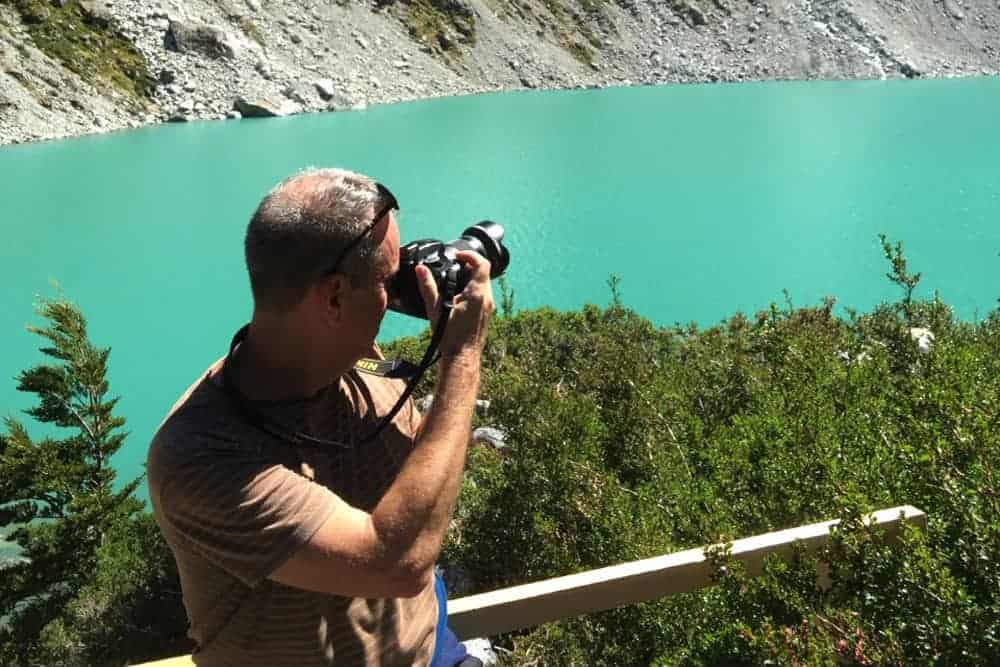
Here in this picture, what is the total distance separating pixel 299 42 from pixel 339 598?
4725 centimetres

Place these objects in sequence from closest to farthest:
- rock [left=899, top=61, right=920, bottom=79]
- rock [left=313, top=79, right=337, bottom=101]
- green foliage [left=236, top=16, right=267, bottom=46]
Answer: rock [left=313, top=79, right=337, bottom=101]
green foliage [left=236, top=16, right=267, bottom=46]
rock [left=899, top=61, right=920, bottom=79]

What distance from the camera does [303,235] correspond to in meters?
1.37

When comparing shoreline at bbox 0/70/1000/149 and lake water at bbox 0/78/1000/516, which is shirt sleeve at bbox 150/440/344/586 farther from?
shoreline at bbox 0/70/1000/149

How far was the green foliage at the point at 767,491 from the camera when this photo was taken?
6.15 feet

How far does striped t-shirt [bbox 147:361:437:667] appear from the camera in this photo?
1.30m

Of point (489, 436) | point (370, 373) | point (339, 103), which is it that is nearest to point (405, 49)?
point (339, 103)

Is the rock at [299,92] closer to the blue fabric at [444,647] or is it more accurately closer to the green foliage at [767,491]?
the green foliage at [767,491]

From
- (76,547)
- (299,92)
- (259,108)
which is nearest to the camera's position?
(76,547)

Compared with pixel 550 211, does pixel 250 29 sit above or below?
below

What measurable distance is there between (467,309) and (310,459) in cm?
40

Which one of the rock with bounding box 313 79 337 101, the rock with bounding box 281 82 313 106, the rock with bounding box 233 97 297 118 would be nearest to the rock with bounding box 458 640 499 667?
the rock with bounding box 233 97 297 118

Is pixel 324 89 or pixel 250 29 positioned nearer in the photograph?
pixel 324 89

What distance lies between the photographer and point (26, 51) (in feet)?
115

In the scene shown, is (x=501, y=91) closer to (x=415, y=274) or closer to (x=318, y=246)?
(x=415, y=274)
